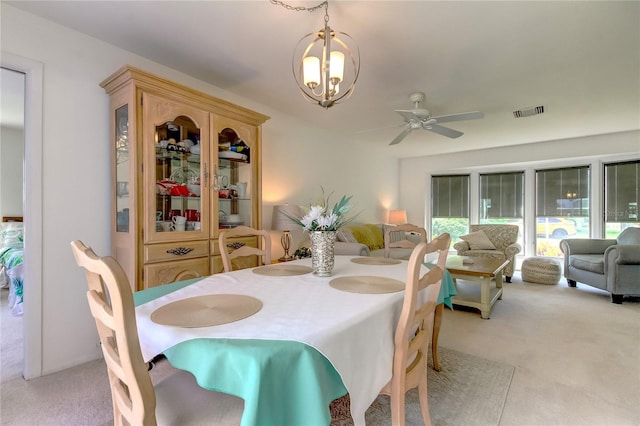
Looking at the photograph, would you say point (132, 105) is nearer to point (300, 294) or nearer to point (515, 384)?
point (300, 294)

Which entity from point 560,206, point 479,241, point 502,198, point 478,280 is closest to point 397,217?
point 479,241

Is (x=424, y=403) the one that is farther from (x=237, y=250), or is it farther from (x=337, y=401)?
(x=237, y=250)

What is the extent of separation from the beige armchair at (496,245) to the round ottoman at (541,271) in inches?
8.2

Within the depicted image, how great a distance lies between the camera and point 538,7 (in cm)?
183

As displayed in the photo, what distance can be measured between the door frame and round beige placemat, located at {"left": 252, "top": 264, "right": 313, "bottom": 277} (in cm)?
152

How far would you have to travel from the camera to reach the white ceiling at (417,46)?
73.8 inches

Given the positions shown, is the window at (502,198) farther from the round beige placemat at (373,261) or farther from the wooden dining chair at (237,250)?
the wooden dining chair at (237,250)

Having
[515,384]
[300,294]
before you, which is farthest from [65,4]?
[515,384]

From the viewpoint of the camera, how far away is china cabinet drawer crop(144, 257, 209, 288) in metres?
2.08

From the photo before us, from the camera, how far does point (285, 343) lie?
806 millimetres

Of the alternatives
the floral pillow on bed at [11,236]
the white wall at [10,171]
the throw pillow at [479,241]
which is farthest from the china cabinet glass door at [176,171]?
the throw pillow at [479,241]

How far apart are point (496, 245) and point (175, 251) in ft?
16.8

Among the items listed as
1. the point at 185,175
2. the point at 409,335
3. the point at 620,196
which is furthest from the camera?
the point at 620,196

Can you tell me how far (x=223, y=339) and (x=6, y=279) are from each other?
4872 mm
